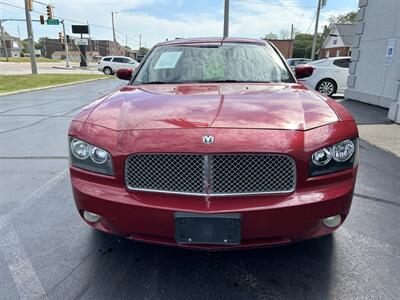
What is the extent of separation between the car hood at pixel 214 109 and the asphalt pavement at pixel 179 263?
1011 millimetres

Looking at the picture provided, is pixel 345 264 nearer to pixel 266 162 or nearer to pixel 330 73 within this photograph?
pixel 266 162

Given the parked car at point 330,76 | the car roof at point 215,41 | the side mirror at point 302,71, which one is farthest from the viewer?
the parked car at point 330,76

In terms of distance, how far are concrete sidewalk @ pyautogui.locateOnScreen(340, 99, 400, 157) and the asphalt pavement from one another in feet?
8.36

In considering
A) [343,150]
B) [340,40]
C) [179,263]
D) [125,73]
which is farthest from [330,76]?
[340,40]

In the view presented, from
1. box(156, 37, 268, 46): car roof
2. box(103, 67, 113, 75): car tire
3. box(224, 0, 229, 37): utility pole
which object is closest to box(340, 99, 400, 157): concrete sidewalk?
box(156, 37, 268, 46): car roof

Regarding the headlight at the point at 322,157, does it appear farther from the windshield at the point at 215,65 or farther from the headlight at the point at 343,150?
the windshield at the point at 215,65

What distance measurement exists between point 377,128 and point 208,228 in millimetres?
6343

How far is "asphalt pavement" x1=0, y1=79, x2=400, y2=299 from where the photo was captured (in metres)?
2.10

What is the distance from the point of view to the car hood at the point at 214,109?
2.01 m

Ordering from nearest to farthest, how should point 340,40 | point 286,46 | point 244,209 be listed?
1. point 244,209
2. point 286,46
3. point 340,40

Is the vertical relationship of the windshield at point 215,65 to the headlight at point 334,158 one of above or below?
above

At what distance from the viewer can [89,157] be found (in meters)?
2.08

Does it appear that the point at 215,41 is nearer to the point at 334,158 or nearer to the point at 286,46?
the point at 334,158

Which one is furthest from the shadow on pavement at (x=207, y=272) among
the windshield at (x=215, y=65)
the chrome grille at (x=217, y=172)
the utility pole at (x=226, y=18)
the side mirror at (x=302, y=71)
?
the utility pole at (x=226, y=18)
